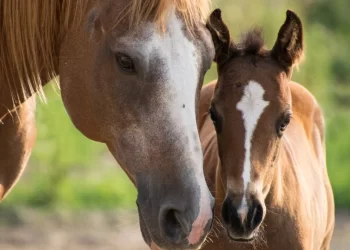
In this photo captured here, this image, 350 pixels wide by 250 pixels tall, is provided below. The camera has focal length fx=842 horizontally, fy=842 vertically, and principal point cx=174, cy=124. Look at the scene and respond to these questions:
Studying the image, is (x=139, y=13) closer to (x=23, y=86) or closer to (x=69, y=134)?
(x=23, y=86)

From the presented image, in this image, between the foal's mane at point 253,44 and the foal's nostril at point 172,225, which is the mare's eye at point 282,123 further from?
the foal's nostril at point 172,225

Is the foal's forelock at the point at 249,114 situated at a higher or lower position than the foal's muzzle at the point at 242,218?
higher

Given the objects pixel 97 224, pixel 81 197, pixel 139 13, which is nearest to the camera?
pixel 139 13

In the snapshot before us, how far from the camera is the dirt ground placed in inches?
298

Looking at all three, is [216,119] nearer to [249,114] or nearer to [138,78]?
[249,114]

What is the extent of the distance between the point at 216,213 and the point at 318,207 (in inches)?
39.8

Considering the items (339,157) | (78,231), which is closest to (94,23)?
(78,231)

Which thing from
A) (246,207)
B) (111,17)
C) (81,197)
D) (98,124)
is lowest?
(81,197)

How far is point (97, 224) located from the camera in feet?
26.6

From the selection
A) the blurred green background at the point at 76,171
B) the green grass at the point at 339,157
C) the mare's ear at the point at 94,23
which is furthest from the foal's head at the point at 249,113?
the green grass at the point at 339,157

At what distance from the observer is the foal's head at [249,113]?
3814 mm

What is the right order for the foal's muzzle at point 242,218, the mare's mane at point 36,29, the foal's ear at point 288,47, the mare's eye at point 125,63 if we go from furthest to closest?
the foal's ear at point 288,47 < the foal's muzzle at point 242,218 < the mare's mane at point 36,29 < the mare's eye at point 125,63

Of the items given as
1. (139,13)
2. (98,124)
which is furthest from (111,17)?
(98,124)

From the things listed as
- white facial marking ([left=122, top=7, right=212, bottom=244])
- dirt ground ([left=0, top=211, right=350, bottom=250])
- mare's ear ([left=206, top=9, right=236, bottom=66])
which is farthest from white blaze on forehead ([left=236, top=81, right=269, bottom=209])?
dirt ground ([left=0, top=211, right=350, bottom=250])
